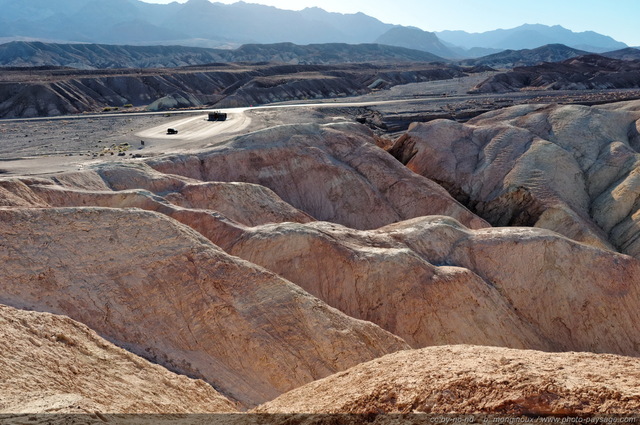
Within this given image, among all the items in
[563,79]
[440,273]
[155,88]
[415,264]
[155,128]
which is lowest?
[440,273]

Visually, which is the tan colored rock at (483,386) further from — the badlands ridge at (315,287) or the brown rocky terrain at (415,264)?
the brown rocky terrain at (415,264)

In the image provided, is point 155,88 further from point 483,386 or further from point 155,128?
point 483,386

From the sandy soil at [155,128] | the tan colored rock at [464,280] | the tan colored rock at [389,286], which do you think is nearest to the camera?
the tan colored rock at [389,286]

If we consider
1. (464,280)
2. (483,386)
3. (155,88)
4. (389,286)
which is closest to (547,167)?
(464,280)

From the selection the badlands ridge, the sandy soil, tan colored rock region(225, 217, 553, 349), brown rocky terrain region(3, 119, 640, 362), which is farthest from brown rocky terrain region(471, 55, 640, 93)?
tan colored rock region(225, 217, 553, 349)

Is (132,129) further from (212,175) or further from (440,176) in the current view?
(440,176)

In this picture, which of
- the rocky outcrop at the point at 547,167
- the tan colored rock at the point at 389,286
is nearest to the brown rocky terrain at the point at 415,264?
the tan colored rock at the point at 389,286
